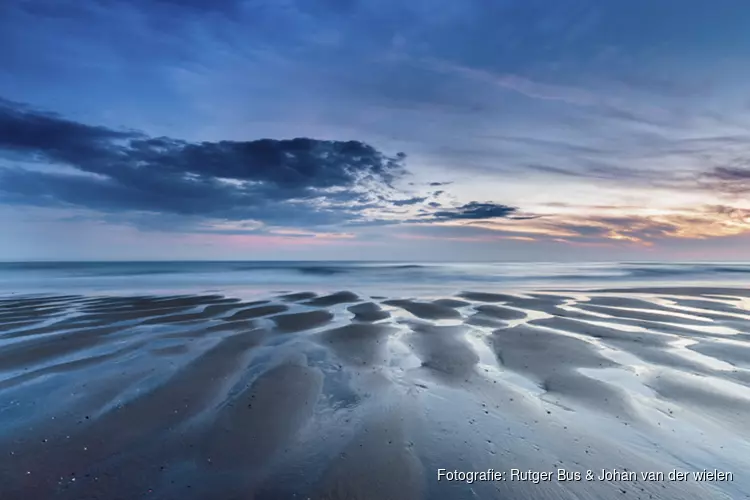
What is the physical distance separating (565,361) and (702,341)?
5.26 meters

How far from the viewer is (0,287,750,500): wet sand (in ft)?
15.1

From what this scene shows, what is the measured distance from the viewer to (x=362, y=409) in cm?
657

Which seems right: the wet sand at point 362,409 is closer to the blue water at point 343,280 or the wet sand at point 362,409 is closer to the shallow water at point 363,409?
the shallow water at point 363,409

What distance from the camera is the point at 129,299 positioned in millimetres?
22047

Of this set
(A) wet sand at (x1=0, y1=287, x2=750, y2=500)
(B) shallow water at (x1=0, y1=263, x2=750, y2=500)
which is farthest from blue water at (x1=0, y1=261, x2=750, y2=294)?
(B) shallow water at (x1=0, y1=263, x2=750, y2=500)

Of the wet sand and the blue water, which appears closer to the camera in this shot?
the wet sand

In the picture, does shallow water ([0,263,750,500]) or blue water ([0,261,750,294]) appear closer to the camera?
shallow water ([0,263,750,500])

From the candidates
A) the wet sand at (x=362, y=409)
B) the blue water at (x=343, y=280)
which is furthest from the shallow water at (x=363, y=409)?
the blue water at (x=343, y=280)

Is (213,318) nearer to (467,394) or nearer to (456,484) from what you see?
(467,394)

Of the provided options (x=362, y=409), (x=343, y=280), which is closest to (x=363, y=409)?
(x=362, y=409)

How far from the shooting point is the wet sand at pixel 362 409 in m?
4.60

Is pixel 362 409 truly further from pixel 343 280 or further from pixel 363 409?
pixel 343 280

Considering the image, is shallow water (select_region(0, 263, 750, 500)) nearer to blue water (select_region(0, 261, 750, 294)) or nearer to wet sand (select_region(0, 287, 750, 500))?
wet sand (select_region(0, 287, 750, 500))

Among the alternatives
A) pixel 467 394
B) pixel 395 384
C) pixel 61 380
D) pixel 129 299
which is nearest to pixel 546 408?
pixel 467 394
